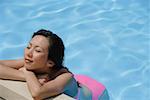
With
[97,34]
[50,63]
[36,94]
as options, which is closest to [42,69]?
[50,63]

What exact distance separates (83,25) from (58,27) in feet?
1.34

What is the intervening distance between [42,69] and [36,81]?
9.9 inches

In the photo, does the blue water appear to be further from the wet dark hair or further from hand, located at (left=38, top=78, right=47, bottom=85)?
hand, located at (left=38, top=78, right=47, bottom=85)

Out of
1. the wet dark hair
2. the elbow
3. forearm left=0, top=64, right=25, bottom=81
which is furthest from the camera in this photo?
the wet dark hair

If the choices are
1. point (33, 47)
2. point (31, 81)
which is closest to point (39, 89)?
point (31, 81)

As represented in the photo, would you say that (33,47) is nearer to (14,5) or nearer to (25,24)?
(25,24)

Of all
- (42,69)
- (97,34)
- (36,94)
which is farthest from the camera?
(97,34)

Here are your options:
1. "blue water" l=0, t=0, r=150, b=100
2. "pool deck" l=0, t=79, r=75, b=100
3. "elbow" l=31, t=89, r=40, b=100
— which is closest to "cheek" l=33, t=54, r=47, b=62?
"pool deck" l=0, t=79, r=75, b=100

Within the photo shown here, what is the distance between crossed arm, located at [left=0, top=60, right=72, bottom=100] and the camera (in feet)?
9.35

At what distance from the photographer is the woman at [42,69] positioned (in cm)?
289

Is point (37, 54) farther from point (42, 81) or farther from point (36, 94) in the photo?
point (36, 94)

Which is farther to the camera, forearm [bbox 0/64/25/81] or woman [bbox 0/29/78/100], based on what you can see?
forearm [bbox 0/64/25/81]

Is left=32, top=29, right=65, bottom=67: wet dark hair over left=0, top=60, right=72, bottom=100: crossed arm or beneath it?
over

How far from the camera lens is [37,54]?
3.08 meters
